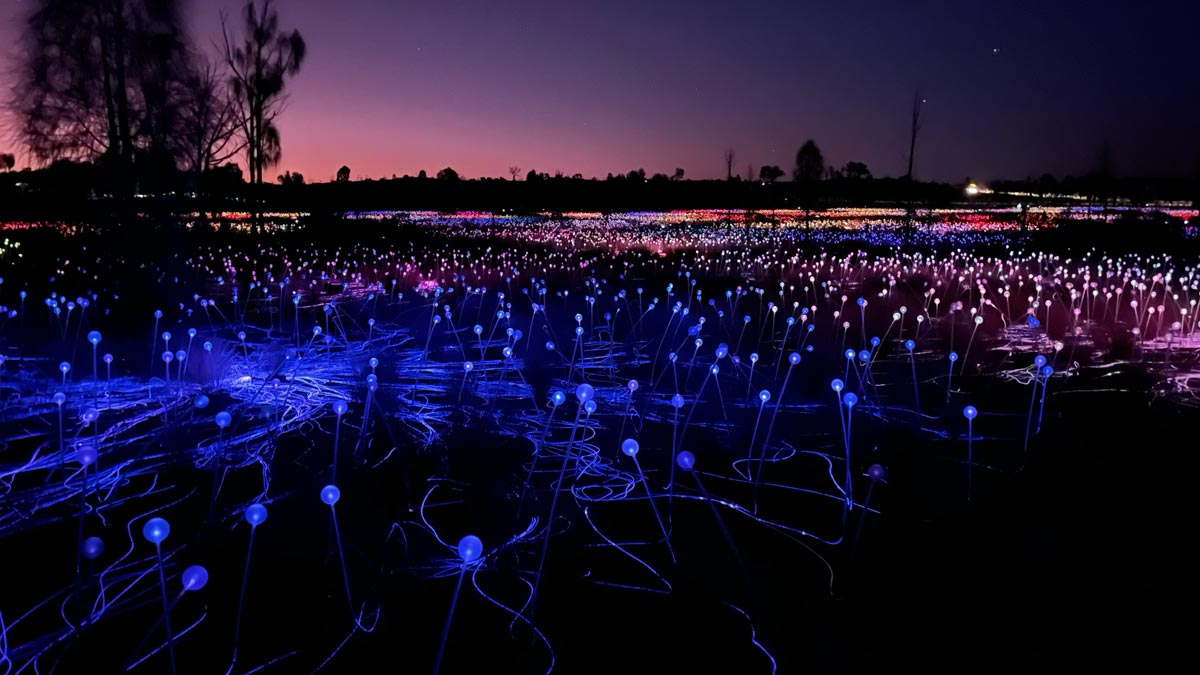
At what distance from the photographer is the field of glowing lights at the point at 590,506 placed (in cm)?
313

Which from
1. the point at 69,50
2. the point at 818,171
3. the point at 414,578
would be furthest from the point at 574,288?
the point at 818,171

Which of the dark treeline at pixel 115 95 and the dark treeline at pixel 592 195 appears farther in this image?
the dark treeline at pixel 592 195

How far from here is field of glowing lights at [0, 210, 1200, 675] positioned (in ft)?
10.3

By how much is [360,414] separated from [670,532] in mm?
3401

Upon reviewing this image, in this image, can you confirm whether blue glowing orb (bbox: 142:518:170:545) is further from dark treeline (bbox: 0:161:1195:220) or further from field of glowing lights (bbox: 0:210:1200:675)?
dark treeline (bbox: 0:161:1195:220)

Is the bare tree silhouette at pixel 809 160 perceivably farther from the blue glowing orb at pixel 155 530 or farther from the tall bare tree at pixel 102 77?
the blue glowing orb at pixel 155 530

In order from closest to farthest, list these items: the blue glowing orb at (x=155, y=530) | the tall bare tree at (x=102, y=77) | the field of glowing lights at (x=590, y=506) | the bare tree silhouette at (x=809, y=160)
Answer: the blue glowing orb at (x=155, y=530) < the field of glowing lights at (x=590, y=506) < the tall bare tree at (x=102, y=77) < the bare tree silhouette at (x=809, y=160)

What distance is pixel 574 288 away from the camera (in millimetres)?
15102

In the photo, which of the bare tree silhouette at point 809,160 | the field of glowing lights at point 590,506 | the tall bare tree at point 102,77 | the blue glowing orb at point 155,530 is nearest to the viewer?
the blue glowing orb at point 155,530

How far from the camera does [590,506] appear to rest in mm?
Answer: 4559

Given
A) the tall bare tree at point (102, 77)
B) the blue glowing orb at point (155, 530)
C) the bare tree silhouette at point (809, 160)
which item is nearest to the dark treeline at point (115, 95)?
the tall bare tree at point (102, 77)

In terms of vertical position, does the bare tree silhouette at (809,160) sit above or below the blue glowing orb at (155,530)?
above

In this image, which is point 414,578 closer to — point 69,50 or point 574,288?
point 574,288

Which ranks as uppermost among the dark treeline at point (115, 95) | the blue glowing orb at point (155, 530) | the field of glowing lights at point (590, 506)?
the dark treeline at point (115, 95)
